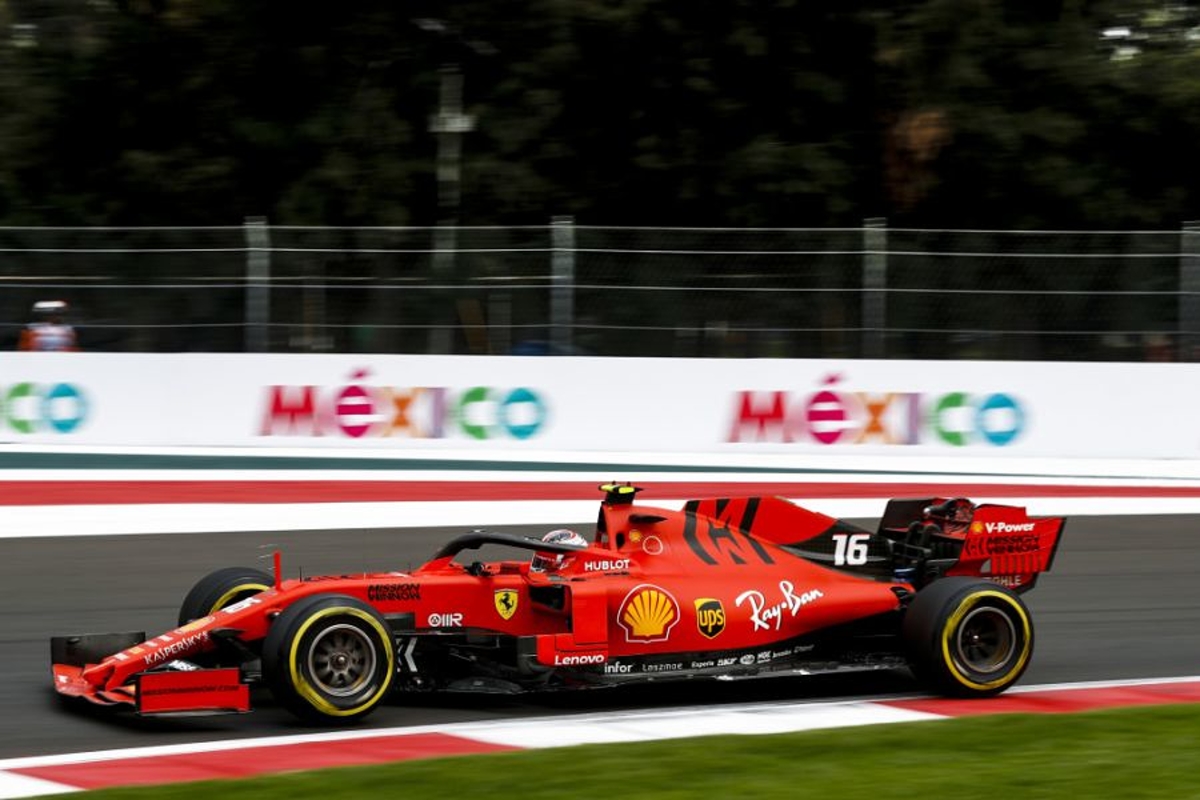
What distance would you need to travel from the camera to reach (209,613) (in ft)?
26.5

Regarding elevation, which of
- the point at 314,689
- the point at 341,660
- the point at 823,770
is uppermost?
the point at 341,660

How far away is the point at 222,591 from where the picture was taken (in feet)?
26.5

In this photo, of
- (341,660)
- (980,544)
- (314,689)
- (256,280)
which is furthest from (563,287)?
(314,689)

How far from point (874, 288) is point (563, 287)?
2904 mm

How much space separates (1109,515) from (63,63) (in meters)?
15.9

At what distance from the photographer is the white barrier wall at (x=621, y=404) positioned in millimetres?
16578

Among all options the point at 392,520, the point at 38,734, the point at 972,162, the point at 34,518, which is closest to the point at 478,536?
the point at 38,734

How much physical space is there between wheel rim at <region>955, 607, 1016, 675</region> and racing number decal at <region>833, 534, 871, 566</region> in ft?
2.17

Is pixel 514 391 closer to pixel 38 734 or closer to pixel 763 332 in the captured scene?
pixel 763 332

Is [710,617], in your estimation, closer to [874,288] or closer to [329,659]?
[329,659]

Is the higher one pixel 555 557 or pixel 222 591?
pixel 555 557

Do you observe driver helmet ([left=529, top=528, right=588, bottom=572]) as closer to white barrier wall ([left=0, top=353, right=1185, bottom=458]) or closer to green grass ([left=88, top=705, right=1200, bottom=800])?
green grass ([left=88, top=705, right=1200, bottom=800])

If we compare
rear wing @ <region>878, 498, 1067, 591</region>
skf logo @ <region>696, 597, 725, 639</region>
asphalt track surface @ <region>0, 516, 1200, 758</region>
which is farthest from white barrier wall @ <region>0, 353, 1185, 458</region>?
skf logo @ <region>696, 597, 725, 639</region>

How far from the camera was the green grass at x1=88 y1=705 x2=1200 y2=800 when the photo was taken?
601cm
